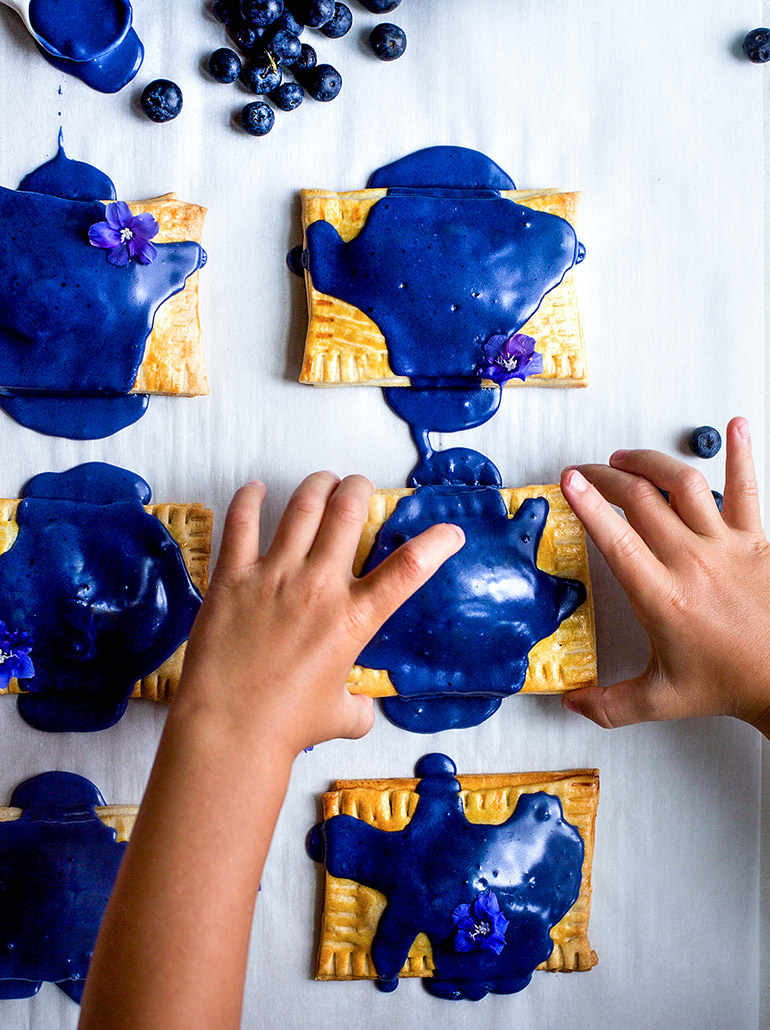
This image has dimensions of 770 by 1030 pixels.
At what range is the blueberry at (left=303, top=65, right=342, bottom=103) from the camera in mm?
1454

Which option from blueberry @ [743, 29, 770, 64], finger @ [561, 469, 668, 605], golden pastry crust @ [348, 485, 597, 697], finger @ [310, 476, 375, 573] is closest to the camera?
finger @ [310, 476, 375, 573]

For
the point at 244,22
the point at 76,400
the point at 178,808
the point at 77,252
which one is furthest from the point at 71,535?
the point at 244,22

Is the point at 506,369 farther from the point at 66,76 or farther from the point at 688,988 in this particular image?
the point at 688,988

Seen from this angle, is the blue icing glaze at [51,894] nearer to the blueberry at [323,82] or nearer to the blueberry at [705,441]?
the blueberry at [705,441]

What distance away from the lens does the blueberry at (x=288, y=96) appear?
4.78 ft

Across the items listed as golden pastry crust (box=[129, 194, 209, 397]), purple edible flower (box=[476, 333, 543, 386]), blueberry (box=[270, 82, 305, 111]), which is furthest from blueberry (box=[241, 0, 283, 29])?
purple edible flower (box=[476, 333, 543, 386])

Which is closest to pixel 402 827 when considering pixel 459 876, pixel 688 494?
pixel 459 876

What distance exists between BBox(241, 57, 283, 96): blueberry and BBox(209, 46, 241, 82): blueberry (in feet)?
0.07

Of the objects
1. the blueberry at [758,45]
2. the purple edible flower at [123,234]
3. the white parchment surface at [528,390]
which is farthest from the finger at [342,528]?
the blueberry at [758,45]

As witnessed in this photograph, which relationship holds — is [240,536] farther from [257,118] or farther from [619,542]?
[257,118]

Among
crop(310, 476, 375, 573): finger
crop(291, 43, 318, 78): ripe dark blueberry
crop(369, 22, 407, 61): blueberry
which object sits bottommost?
crop(310, 476, 375, 573): finger

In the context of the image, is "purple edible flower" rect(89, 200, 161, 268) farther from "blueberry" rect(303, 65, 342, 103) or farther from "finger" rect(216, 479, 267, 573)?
"finger" rect(216, 479, 267, 573)

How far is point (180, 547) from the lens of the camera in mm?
1419

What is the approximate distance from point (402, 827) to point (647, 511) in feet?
2.39
